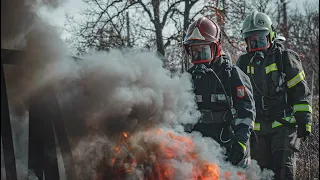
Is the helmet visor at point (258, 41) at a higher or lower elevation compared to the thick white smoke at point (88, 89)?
higher

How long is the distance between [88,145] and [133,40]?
6242 mm

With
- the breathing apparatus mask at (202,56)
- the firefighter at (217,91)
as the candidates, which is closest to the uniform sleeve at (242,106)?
the firefighter at (217,91)

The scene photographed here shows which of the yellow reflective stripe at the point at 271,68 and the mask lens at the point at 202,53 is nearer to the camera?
the mask lens at the point at 202,53

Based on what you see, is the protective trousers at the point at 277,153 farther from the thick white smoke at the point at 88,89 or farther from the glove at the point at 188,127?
the thick white smoke at the point at 88,89

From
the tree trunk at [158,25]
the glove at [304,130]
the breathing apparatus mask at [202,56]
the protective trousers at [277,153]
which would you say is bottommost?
the protective trousers at [277,153]

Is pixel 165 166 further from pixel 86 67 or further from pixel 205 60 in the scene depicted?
pixel 205 60

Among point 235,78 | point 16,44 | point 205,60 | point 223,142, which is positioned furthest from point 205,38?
point 16,44

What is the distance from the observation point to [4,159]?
10.1ft

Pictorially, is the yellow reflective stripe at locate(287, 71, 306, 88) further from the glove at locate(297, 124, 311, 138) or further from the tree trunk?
the tree trunk

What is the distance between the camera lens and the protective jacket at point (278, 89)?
18.4 ft

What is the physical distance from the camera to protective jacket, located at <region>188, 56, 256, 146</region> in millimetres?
4613

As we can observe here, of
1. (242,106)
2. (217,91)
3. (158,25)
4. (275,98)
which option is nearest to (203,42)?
(217,91)

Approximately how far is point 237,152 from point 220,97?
62cm

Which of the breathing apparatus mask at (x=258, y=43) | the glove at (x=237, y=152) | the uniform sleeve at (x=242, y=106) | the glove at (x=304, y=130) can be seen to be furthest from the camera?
the breathing apparatus mask at (x=258, y=43)
